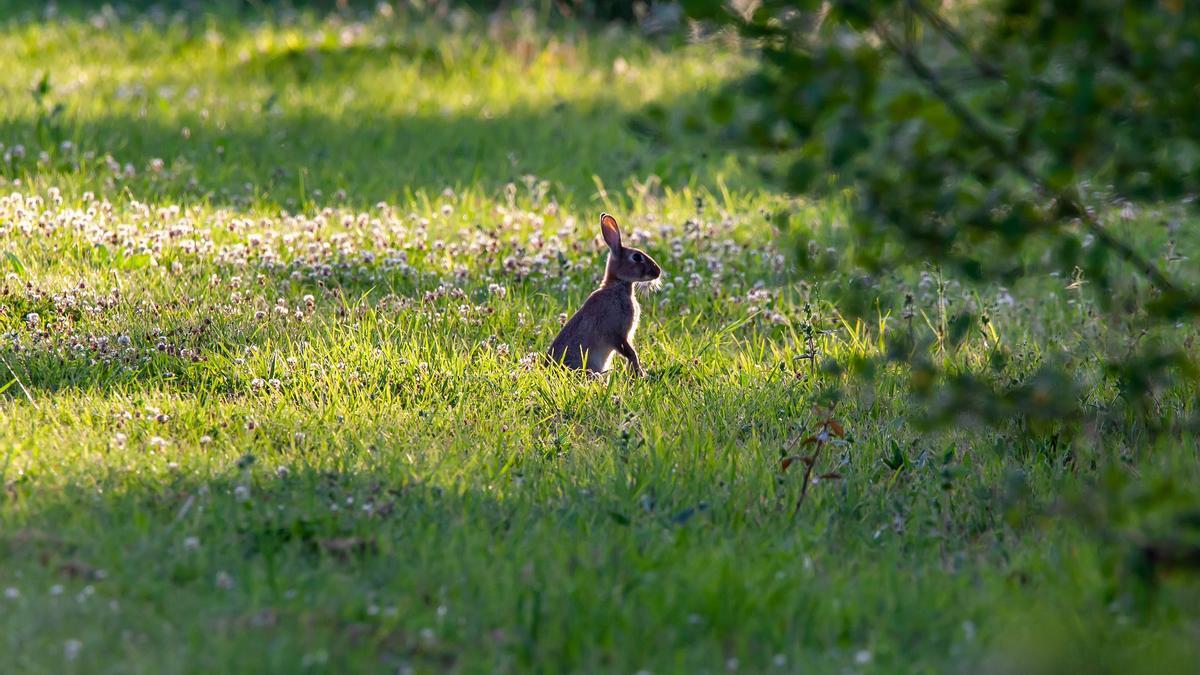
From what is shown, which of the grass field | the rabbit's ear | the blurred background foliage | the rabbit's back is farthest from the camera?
the rabbit's ear

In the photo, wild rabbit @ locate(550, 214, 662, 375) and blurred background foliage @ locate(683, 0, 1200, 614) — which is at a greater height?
blurred background foliage @ locate(683, 0, 1200, 614)

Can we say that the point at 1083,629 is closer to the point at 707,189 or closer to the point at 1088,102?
the point at 1088,102

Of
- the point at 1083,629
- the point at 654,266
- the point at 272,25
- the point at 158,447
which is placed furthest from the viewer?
the point at 272,25

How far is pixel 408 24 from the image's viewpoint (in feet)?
48.8

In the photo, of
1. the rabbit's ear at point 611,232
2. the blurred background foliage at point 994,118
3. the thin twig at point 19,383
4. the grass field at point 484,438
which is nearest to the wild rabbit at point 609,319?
the rabbit's ear at point 611,232

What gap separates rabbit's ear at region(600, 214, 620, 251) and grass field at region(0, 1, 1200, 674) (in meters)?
0.51

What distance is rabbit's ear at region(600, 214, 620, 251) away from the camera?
7646mm

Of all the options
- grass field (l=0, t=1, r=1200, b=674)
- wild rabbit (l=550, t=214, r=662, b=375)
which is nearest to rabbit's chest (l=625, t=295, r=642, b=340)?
wild rabbit (l=550, t=214, r=662, b=375)

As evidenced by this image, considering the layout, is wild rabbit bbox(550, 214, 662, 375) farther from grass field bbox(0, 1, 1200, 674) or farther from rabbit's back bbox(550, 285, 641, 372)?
grass field bbox(0, 1, 1200, 674)

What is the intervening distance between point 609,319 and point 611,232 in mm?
687

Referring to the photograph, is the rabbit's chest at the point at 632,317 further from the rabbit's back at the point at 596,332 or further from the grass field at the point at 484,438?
the grass field at the point at 484,438

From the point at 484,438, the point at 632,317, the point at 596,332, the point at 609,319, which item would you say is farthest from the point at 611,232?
the point at 484,438

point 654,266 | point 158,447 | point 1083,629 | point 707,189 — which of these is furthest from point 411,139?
point 1083,629

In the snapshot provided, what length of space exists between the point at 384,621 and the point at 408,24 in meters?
11.4
